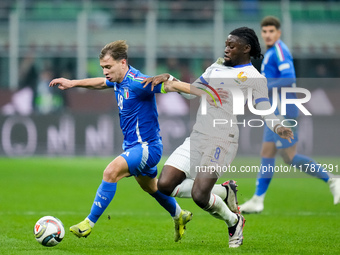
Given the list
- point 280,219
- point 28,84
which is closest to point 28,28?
point 28,84

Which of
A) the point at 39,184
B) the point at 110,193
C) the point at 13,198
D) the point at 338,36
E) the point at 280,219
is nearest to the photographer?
the point at 110,193

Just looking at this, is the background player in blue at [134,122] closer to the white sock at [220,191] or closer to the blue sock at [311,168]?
the white sock at [220,191]

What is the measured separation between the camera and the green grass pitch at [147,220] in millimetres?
6340

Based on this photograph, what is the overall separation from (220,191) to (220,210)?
13.2 inches

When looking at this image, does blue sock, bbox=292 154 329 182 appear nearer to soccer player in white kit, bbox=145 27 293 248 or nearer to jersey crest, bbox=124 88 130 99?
soccer player in white kit, bbox=145 27 293 248

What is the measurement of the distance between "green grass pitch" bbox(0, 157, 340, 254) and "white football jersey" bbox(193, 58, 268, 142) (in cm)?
108

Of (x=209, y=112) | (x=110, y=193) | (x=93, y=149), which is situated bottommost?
(x=93, y=149)

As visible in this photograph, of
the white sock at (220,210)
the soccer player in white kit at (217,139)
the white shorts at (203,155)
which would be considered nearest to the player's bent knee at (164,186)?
the soccer player in white kit at (217,139)

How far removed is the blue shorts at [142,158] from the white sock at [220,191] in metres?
0.63

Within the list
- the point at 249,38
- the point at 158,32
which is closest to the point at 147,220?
A: the point at 249,38

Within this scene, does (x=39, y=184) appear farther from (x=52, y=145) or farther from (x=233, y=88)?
(x=233, y=88)

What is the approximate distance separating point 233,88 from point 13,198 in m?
5.04

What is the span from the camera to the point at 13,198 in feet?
33.8

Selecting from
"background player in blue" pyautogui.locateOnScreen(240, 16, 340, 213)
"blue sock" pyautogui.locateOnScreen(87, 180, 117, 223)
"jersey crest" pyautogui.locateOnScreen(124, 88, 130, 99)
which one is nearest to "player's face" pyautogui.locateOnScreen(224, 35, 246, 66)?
"jersey crest" pyautogui.locateOnScreen(124, 88, 130, 99)
